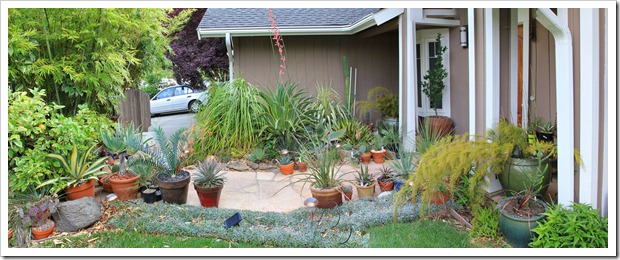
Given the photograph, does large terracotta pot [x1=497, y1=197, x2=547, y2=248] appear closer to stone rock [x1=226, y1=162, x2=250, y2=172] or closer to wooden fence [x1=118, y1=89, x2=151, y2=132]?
stone rock [x1=226, y1=162, x2=250, y2=172]

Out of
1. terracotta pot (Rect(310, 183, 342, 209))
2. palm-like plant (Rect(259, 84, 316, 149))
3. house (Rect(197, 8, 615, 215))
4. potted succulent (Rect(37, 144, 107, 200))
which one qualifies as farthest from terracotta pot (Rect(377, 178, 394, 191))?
potted succulent (Rect(37, 144, 107, 200))

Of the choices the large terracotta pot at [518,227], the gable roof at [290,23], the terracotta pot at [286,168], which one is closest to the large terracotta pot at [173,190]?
the terracotta pot at [286,168]

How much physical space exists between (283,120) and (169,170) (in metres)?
2.16

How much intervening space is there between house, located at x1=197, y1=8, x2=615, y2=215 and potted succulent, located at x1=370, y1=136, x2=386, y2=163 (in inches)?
17.3

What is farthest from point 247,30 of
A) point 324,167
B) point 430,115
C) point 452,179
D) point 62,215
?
point 452,179

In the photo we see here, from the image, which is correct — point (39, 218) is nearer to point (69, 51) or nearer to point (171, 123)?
point (69, 51)

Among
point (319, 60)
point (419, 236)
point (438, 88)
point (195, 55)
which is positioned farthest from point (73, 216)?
point (195, 55)

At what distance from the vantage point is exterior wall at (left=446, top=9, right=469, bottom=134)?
604 centimetres

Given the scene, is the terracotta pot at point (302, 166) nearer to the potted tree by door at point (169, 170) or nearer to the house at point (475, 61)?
the house at point (475, 61)

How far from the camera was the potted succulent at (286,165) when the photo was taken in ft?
18.8

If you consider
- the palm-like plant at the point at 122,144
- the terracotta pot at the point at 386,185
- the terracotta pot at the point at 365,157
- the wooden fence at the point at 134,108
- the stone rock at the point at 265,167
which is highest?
the wooden fence at the point at 134,108

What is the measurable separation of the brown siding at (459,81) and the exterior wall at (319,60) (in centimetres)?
217

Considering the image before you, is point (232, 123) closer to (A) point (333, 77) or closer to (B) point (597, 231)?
(A) point (333, 77)

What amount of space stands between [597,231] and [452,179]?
958mm
